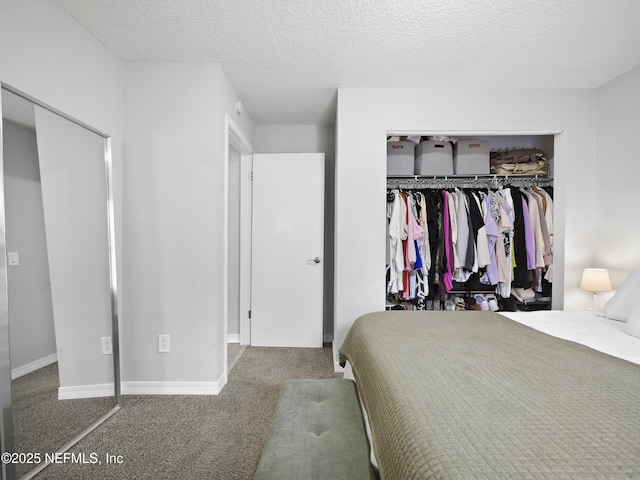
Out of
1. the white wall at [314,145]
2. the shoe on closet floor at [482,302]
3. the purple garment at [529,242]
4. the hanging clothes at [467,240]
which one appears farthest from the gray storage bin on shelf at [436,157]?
the shoe on closet floor at [482,302]

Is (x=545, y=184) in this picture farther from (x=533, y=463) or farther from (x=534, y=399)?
(x=533, y=463)

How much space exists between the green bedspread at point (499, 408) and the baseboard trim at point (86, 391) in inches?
62.4

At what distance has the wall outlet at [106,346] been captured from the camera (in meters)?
1.92

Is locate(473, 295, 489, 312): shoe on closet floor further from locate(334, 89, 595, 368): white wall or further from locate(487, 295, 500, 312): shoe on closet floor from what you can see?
locate(334, 89, 595, 368): white wall

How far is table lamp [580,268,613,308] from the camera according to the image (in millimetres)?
2230

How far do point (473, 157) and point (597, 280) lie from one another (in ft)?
4.71

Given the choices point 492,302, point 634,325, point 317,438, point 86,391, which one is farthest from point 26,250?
point 492,302

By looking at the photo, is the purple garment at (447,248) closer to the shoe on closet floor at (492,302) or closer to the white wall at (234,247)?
the shoe on closet floor at (492,302)

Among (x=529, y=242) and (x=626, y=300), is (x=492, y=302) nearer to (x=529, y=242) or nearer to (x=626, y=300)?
(x=529, y=242)

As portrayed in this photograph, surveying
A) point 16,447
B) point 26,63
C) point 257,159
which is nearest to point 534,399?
point 16,447

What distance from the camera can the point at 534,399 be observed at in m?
0.85

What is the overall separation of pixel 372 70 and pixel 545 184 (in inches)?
85.5

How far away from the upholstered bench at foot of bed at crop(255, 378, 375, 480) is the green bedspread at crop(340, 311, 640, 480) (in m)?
0.10

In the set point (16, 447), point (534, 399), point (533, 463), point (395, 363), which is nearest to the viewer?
point (533, 463)
